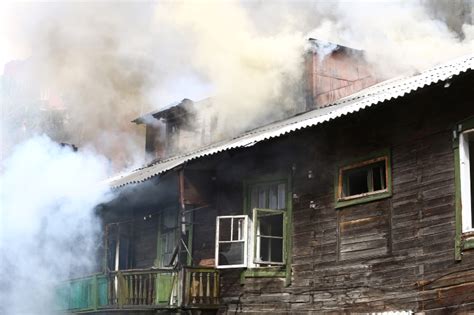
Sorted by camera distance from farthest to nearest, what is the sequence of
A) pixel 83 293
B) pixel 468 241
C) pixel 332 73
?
pixel 332 73 → pixel 83 293 → pixel 468 241

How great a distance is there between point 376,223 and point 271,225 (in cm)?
293

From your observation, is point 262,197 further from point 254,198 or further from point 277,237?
point 277,237

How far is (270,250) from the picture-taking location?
Answer: 15672 mm

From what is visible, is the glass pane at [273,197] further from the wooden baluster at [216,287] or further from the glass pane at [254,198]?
the wooden baluster at [216,287]

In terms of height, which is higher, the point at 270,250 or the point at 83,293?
the point at 270,250

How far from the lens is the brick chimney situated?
22.5 metres

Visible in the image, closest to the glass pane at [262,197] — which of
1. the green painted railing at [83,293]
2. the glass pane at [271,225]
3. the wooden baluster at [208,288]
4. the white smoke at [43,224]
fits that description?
the glass pane at [271,225]

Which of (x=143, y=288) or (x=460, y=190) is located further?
(x=143, y=288)

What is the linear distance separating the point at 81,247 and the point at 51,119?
16646mm

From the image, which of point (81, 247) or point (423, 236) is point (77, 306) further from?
point (423, 236)

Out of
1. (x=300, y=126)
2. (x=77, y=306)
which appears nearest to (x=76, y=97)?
(x=77, y=306)

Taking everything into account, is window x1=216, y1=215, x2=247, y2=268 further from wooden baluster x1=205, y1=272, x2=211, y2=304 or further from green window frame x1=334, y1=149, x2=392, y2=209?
green window frame x1=334, y1=149, x2=392, y2=209

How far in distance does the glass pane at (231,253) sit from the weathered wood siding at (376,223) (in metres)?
0.22

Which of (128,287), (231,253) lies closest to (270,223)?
(231,253)
